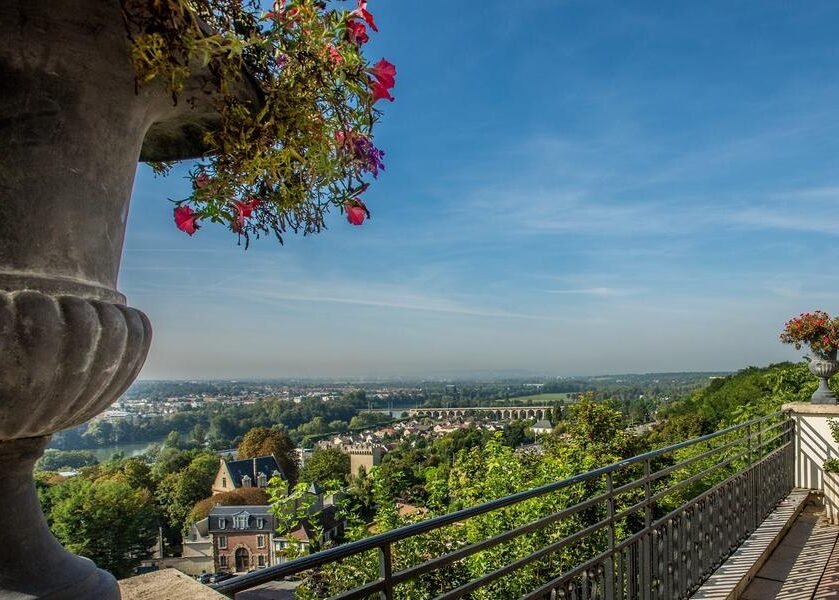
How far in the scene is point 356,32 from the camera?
3.07ft

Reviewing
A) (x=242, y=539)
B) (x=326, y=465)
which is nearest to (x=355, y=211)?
(x=242, y=539)

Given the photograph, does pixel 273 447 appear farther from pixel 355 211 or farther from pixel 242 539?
pixel 355 211

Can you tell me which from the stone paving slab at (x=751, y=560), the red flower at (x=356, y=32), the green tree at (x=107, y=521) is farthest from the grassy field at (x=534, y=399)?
the red flower at (x=356, y=32)

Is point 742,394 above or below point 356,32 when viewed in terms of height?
below

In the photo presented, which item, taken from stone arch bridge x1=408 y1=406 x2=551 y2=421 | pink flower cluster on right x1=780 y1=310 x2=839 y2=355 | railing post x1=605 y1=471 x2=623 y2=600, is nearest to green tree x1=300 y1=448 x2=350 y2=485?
stone arch bridge x1=408 y1=406 x2=551 y2=421

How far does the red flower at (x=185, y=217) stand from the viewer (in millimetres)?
1100

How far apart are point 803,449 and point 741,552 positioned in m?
2.27

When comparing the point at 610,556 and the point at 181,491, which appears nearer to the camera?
the point at 610,556

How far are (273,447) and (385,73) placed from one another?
3208 cm

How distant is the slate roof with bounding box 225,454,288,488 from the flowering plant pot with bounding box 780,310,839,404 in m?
25.6

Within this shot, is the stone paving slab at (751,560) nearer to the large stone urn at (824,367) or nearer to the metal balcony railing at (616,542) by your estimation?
the metal balcony railing at (616,542)

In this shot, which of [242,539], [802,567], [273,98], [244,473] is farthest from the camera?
[244,473]

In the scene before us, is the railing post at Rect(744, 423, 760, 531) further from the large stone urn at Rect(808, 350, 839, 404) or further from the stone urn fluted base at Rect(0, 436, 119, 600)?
the stone urn fluted base at Rect(0, 436, 119, 600)

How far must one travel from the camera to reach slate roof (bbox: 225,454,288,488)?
1091 inches
